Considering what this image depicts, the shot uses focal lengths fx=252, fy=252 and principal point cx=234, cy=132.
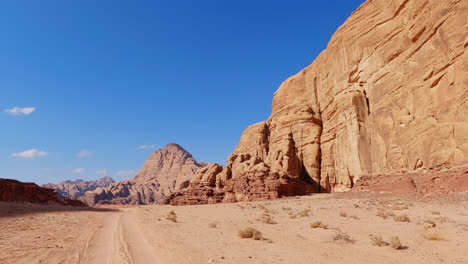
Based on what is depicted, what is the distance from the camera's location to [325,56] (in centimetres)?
4762

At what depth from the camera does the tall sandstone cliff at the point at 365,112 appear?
22.2 metres

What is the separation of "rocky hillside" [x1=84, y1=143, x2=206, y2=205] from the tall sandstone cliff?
175 ft

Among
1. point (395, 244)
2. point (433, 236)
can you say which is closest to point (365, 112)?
point (433, 236)

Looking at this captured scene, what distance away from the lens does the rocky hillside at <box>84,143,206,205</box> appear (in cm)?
10862

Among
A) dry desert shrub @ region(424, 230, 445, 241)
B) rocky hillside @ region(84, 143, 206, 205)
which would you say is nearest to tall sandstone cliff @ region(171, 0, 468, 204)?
dry desert shrub @ region(424, 230, 445, 241)

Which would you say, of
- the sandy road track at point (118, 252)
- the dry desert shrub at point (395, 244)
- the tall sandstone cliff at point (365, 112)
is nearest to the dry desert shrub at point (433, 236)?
the dry desert shrub at point (395, 244)

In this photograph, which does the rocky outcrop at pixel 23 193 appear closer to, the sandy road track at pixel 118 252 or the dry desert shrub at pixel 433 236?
the sandy road track at pixel 118 252

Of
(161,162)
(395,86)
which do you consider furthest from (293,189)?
(161,162)

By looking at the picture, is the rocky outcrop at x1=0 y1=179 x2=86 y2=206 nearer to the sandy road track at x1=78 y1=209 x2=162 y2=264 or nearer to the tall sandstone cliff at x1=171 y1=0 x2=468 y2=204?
the tall sandstone cliff at x1=171 y1=0 x2=468 y2=204

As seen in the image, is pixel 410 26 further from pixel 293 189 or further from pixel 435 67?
pixel 293 189

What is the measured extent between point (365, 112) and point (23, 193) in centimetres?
6061

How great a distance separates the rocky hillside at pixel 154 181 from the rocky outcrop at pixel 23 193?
48354 mm

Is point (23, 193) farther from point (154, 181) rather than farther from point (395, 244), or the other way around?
point (154, 181)

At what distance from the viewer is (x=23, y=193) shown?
47.3m
